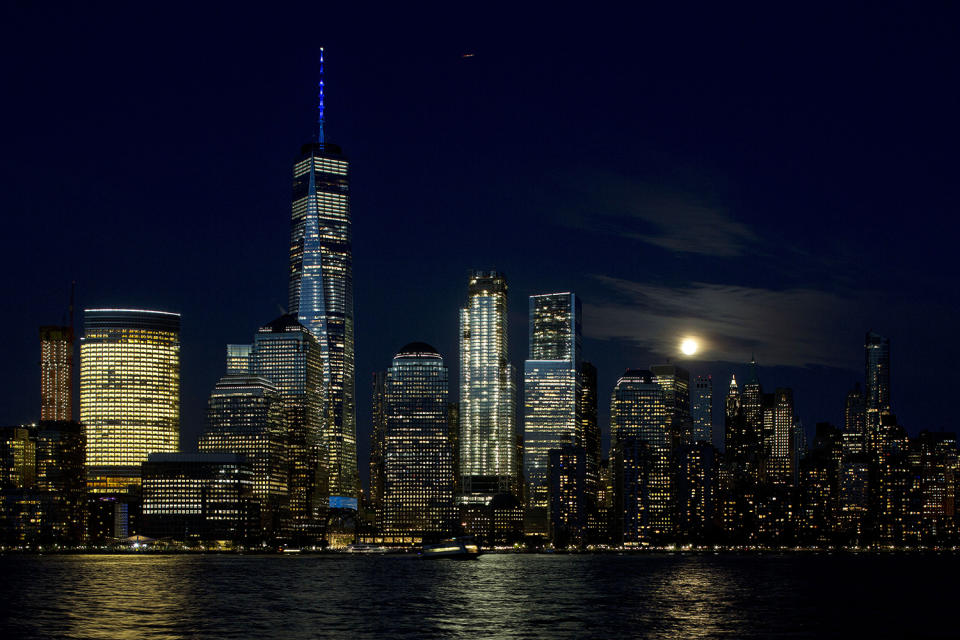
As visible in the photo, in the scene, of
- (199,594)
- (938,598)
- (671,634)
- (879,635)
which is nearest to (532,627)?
(671,634)

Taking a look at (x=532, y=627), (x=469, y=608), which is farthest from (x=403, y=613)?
(x=532, y=627)

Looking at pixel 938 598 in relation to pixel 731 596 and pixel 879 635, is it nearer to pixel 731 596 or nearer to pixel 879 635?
pixel 731 596

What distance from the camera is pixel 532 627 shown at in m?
114

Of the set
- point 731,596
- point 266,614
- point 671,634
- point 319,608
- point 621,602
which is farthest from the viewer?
point 731,596

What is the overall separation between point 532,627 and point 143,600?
5118cm

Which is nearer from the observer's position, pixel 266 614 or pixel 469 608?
pixel 266 614

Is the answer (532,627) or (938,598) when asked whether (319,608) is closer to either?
(532,627)

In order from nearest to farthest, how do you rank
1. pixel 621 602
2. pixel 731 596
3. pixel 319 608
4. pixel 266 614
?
1. pixel 266 614
2. pixel 319 608
3. pixel 621 602
4. pixel 731 596

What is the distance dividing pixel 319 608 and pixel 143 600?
22044 millimetres

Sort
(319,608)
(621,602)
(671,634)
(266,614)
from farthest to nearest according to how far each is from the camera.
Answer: (621,602) → (319,608) → (266,614) → (671,634)

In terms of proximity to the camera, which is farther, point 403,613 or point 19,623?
point 403,613

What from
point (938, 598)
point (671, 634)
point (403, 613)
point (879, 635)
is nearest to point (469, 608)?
point (403, 613)

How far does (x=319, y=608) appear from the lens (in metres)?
135

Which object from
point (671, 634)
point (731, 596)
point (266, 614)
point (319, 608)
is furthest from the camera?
point (731, 596)
